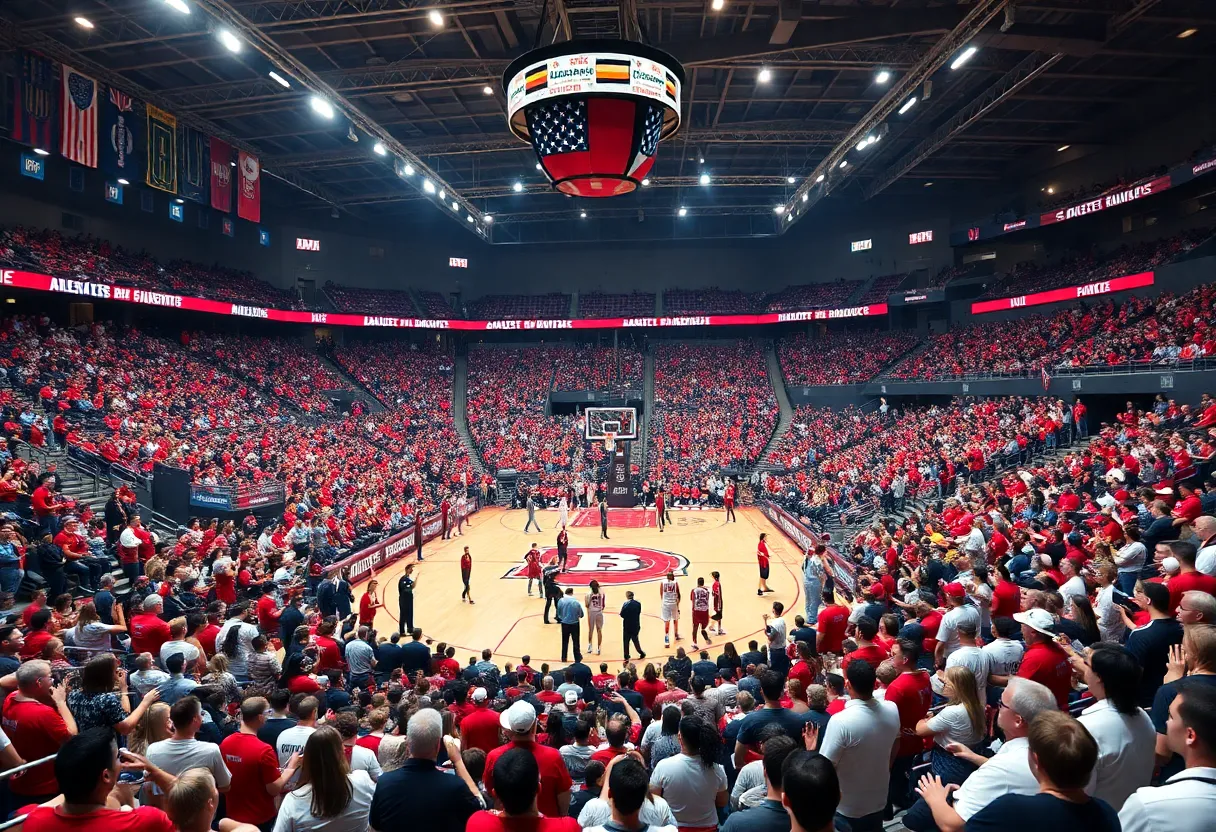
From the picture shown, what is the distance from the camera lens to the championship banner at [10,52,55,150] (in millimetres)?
18188

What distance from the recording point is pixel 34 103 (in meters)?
18.5

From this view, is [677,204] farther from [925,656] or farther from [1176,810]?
[1176,810]

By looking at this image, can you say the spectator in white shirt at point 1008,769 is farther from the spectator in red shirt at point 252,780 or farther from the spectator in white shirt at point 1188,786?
the spectator in red shirt at point 252,780

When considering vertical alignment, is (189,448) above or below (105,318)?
below

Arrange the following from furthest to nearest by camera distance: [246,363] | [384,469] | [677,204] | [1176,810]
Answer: [677,204], [246,363], [384,469], [1176,810]

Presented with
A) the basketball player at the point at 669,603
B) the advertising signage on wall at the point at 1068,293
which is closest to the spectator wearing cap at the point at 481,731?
the basketball player at the point at 669,603

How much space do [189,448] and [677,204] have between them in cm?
2582

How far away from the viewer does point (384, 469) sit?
85.7ft

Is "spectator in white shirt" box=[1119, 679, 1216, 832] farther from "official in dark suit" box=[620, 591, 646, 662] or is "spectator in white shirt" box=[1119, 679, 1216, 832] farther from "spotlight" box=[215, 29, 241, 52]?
"spotlight" box=[215, 29, 241, 52]


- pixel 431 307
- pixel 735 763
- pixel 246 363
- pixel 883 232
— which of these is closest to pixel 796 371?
pixel 883 232

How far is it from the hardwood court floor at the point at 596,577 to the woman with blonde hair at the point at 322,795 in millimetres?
9323

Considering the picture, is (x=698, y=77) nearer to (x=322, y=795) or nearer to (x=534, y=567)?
(x=534, y=567)

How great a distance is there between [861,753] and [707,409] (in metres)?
33.3

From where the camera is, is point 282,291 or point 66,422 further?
point 282,291
